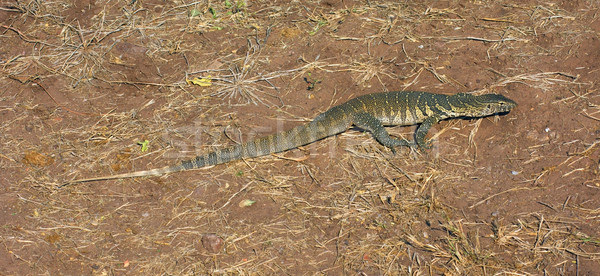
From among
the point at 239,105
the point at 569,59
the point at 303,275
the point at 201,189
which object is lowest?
the point at 303,275

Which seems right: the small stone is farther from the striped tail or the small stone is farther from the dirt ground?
the striped tail

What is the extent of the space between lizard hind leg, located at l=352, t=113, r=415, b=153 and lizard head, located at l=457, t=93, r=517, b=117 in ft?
2.96

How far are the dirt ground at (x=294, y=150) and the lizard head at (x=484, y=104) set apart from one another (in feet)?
0.82

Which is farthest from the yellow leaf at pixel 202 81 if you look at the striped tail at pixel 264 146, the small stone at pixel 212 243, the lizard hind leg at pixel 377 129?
the small stone at pixel 212 243

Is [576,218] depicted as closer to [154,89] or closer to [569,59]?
[569,59]

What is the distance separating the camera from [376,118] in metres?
7.06

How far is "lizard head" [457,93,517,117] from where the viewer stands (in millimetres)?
6637

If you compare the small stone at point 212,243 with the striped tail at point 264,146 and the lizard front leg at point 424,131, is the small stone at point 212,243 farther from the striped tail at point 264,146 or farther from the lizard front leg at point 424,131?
the lizard front leg at point 424,131

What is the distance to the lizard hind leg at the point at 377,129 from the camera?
6.85 m

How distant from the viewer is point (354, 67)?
800 centimetres

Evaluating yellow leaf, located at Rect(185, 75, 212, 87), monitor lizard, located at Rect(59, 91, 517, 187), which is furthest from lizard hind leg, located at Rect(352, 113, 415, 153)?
yellow leaf, located at Rect(185, 75, 212, 87)

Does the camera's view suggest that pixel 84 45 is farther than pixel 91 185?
Yes

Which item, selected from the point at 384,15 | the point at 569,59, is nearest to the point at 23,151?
the point at 384,15

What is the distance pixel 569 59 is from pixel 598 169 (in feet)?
7.24
